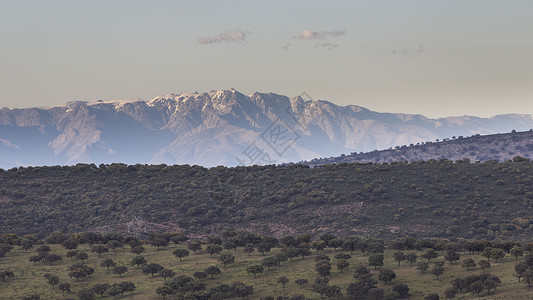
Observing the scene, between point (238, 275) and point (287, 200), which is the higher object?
point (287, 200)

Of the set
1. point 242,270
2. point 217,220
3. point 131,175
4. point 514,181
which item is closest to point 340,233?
point 217,220

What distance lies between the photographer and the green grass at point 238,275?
8456 centimetres

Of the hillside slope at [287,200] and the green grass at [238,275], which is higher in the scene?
the hillside slope at [287,200]

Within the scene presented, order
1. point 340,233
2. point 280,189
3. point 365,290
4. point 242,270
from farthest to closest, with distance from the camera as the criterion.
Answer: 1. point 280,189
2. point 340,233
3. point 242,270
4. point 365,290

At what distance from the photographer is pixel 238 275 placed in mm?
96438

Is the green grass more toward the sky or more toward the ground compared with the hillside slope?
more toward the ground

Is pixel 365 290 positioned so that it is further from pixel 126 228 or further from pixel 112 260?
pixel 126 228

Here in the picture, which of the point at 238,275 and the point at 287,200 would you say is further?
the point at 287,200

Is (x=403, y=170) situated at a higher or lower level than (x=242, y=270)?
higher

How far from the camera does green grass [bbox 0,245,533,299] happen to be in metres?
84.6

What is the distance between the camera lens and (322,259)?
100 metres

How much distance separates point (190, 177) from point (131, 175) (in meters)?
19.1

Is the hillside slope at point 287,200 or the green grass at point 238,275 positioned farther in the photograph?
the hillside slope at point 287,200

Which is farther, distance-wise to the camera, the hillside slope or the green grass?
the hillside slope
